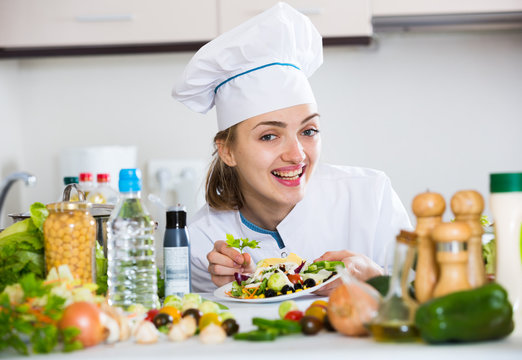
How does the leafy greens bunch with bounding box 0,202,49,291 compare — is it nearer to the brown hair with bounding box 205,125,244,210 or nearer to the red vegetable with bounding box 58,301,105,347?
the red vegetable with bounding box 58,301,105,347

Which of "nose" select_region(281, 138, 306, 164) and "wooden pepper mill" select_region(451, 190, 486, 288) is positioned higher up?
"nose" select_region(281, 138, 306, 164)

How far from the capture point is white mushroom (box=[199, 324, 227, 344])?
837 mm

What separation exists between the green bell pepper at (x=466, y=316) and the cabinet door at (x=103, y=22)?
198cm

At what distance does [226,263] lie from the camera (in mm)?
1389

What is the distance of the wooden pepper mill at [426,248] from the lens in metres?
0.86

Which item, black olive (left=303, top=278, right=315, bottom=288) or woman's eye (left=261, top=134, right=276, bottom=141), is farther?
woman's eye (left=261, top=134, right=276, bottom=141)

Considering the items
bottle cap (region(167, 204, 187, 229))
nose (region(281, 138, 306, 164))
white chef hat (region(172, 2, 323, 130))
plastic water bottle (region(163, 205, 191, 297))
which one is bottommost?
plastic water bottle (region(163, 205, 191, 297))

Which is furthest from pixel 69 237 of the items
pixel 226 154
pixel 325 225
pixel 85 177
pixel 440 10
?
pixel 440 10

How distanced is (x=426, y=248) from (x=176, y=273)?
0.49 meters

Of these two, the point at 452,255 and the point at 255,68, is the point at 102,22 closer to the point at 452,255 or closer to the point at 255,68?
the point at 255,68

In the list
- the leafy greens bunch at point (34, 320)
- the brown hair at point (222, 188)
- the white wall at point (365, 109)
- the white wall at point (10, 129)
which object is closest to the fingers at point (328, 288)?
the leafy greens bunch at point (34, 320)

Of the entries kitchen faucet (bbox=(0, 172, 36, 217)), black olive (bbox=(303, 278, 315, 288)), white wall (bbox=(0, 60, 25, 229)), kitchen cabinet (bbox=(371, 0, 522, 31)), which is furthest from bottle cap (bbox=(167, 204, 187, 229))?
white wall (bbox=(0, 60, 25, 229))

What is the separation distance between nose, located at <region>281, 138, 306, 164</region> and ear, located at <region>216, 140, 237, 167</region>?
18cm

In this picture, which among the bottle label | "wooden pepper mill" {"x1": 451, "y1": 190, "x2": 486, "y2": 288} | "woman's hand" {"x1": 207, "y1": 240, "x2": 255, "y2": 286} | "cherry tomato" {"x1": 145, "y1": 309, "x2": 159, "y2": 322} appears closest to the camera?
"wooden pepper mill" {"x1": 451, "y1": 190, "x2": 486, "y2": 288}
